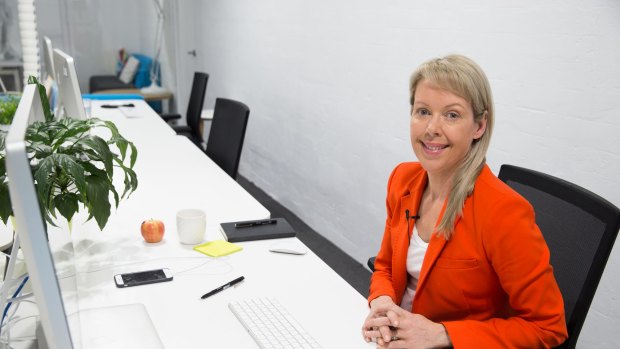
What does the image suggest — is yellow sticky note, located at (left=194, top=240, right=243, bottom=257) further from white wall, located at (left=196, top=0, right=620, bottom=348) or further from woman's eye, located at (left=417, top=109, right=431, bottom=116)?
white wall, located at (left=196, top=0, right=620, bottom=348)

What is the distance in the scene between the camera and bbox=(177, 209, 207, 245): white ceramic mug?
5.35ft

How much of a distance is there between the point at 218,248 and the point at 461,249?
0.72 metres

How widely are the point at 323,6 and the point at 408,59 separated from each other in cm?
93

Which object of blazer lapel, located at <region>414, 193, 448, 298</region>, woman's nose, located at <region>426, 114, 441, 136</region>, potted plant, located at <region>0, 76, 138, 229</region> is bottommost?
blazer lapel, located at <region>414, 193, 448, 298</region>

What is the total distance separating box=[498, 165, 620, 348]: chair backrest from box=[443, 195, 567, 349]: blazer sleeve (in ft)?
0.22

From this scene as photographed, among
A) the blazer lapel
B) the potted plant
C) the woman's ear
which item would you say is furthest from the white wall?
the potted plant

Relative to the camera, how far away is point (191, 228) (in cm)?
163

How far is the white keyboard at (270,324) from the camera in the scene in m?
1.17

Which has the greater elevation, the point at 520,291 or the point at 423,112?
the point at 423,112

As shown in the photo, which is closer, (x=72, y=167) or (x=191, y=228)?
(x=72, y=167)

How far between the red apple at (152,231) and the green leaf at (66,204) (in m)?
0.43

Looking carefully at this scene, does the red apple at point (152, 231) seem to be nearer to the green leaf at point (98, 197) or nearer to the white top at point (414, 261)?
the green leaf at point (98, 197)

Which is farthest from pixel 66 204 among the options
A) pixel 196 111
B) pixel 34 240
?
pixel 196 111

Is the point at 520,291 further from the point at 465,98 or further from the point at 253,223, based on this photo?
the point at 253,223
